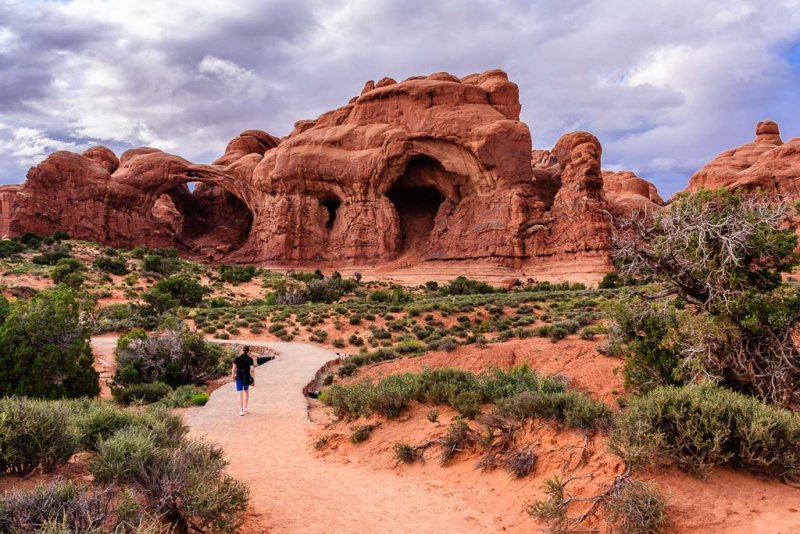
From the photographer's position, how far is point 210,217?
62875 mm

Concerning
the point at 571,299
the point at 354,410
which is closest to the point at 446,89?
the point at 571,299

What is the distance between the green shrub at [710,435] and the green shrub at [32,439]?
5.80 m

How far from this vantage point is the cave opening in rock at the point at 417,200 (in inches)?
2042

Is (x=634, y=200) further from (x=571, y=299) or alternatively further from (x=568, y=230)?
(x=571, y=299)

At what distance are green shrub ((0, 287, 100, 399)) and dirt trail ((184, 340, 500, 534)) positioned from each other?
338 cm

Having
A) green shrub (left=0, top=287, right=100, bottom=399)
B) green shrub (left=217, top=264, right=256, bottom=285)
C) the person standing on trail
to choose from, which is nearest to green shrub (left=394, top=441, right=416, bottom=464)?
the person standing on trail

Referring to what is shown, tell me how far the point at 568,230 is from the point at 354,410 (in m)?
38.4

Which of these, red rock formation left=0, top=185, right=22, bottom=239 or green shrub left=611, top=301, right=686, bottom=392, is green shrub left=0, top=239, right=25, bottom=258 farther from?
green shrub left=611, top=301, right=686, bottom=392

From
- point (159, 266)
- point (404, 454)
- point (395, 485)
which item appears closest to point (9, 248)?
point (159, 266)

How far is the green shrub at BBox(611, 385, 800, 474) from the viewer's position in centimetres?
524

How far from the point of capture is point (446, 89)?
49938mm

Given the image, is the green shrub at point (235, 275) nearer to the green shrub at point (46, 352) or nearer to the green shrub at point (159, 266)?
the green shrub at point (159, 266)

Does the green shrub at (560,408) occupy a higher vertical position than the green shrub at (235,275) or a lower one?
lower

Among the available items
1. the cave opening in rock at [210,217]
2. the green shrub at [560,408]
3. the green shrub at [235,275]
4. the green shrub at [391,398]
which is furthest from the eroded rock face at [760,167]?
the cave opening in rock at [210,217]
